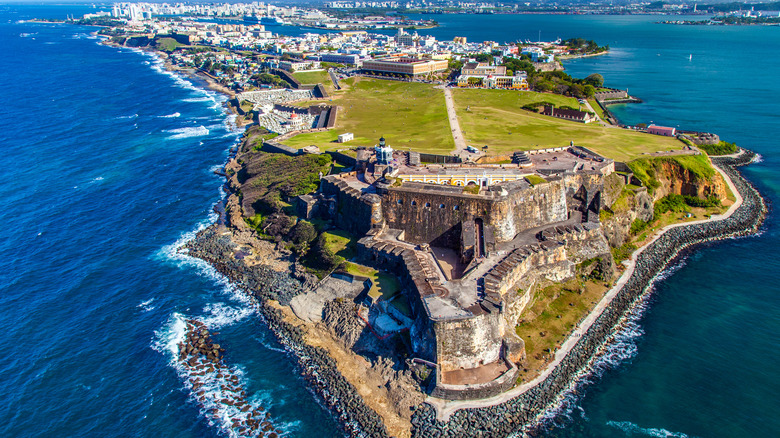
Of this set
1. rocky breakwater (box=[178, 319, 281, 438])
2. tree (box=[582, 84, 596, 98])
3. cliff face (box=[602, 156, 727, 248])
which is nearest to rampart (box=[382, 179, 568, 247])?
cliff face (box=[602, 156, 727, 248])

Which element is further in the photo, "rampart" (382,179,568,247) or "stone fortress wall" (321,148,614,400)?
"rampart" (382,179,568,247)

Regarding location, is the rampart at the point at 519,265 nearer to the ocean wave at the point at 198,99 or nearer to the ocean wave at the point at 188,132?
the ocean wave at the point at 188,132

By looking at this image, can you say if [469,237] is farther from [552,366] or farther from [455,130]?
[455,130]

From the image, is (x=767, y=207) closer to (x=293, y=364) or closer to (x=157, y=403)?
(x=293, y=364)

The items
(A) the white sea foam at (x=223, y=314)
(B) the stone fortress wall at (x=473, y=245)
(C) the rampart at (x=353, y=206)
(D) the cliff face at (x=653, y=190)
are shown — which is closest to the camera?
(B) the stone fortress wall at (x=473, y=245)

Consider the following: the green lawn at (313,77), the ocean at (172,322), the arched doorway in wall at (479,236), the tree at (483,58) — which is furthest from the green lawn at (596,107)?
the green lawn at (313,77)

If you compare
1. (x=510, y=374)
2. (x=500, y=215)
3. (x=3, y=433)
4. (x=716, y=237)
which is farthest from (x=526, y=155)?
(x=3, y=433)

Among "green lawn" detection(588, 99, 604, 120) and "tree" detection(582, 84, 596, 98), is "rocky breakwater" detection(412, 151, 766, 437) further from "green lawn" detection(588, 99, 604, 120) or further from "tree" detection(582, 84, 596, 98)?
"tree" detection(582, 84, 596, 98)
